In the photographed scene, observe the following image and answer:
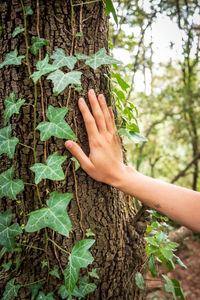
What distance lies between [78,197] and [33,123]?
45cm

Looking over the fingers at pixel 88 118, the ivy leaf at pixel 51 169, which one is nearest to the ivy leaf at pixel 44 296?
the ivy leaf at pixel 51 169

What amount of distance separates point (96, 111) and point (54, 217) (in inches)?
21.5

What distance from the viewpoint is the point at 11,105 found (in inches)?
41.0

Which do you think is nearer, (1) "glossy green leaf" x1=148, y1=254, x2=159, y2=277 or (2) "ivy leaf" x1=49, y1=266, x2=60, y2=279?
(2) "ivy leaf" x1=49, y1=266, x2=60, y2=279

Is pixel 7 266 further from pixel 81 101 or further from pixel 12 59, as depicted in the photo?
pixel 12 59

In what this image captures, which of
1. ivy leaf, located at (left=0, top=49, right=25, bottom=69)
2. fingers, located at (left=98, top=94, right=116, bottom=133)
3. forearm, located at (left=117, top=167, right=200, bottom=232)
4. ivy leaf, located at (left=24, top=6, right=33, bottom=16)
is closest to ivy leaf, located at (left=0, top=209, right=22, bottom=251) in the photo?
forearm, located at (left=117, top=167, right=200, bottom=232)

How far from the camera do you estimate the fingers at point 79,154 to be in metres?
1.06

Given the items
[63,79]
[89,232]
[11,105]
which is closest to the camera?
[63,79]

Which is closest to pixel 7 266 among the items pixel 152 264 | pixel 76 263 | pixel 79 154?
pixel 76 263

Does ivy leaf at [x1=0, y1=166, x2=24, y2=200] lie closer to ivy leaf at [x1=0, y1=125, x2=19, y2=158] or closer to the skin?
ivy leaf at [x1=0, y1=125, x2=19, y2=158]

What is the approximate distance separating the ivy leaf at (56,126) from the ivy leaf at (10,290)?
803 millimetres

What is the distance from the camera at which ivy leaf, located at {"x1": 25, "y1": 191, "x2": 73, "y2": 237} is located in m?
0.92

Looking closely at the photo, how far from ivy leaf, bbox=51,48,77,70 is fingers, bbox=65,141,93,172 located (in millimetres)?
367

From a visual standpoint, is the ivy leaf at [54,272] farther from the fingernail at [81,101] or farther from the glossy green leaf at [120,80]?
the glossy green leaf at [120,80]
